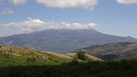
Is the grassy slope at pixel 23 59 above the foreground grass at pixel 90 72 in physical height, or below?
below

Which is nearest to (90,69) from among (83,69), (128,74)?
(83,69)

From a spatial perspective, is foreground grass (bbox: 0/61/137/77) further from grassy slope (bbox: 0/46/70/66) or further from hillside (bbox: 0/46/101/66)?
grassy slope (bbox: 0/46/70/66)

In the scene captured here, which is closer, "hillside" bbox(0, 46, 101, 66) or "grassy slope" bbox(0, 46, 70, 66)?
"hillside" bbox(0, 46, 101, 66)

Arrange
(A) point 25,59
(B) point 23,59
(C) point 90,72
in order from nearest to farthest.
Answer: (C) point 90,72
(A) point 25,59
(B) point 23,59

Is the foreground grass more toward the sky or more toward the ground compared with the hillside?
more toward the sky

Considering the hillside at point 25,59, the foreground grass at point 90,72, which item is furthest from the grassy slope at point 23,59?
the foreground grass at point 90,72

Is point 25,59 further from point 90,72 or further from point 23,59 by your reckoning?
point 90,72

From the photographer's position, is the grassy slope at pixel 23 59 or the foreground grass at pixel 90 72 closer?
the foreground grass at pixel 90 72

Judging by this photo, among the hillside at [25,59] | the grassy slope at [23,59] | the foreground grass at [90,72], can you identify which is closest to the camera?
the foreground grass at [90,72]

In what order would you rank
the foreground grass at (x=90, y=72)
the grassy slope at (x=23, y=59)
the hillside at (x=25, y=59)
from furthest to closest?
the grassy slope at (x=23, y=59), the hillside at (x=25, y=59), the foreground grass at (x=90, y=72)

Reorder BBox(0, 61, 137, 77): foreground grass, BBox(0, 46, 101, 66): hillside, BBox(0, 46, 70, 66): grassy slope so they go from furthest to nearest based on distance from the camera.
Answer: BBox(0, 46, 70, 66): grassy slope < BBox(0, 46, 101, 66): hillside < BBox(0, 61, 137, 77): foreground grass

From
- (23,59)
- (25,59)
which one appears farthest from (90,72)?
(23,59)

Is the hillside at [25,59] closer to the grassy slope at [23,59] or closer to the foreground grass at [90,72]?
the grassy slope at [23,59]

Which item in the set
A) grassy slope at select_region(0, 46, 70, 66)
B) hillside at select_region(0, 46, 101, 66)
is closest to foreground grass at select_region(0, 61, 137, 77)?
hillside at select_region(0, 46, 101, 66)
